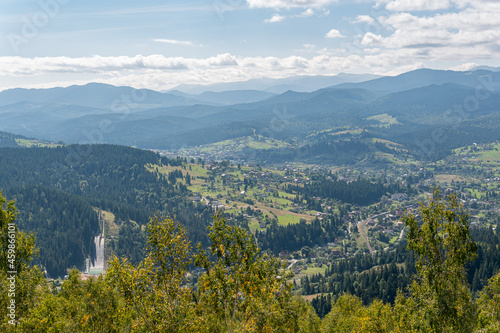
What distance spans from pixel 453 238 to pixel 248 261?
1168 cm

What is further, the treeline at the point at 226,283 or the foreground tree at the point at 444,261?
the treeline at the point at 226,283

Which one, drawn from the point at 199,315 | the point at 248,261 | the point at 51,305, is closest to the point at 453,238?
the point at 248,261

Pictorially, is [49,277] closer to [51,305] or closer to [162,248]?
[51,305]

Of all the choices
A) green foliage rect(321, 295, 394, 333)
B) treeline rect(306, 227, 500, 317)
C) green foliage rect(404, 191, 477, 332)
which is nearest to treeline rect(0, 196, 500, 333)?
green foliage rect(404, 191, 477, 332)

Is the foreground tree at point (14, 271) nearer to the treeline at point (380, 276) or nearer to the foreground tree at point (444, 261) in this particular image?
the foreground tree at point (444, 261)

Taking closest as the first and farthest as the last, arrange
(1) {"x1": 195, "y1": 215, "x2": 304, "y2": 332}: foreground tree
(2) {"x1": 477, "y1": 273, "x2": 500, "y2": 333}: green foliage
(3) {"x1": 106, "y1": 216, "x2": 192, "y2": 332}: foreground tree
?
(1) {"x1": 195, "y1": 215, "x2": 304, "y2": 332}: foreground tree
(3) {"x1": 106, "y1": 216, "x2": 192, "y2": 332}: foreground tree
(2) {"x1": 477, "y1": 273, "x2": 500, "y2": 333}: green foliage

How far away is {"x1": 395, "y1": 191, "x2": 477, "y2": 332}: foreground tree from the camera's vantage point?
63.8 feet

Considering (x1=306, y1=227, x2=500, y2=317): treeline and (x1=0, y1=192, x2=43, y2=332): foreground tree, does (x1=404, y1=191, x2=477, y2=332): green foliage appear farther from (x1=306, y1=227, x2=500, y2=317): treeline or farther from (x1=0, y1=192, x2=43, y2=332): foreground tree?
(x1=306, y1=227, x2=500, y2=317): treeline

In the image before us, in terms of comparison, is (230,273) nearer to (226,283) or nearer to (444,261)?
(226,283)

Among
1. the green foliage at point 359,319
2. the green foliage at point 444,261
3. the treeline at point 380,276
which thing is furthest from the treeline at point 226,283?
the treeline at point 380,276

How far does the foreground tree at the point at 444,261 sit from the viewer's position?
19.5 meters

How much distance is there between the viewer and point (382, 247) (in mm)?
197625

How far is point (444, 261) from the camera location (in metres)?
20.0

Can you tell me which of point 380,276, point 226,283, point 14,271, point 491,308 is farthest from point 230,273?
point 380,276
